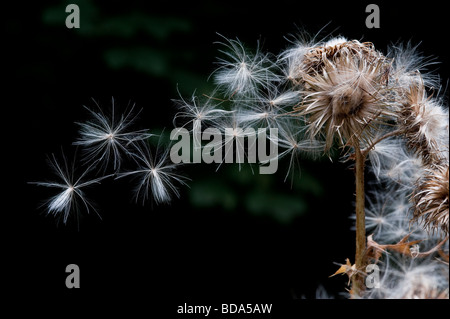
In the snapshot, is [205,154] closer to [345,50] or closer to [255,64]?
[255,64]

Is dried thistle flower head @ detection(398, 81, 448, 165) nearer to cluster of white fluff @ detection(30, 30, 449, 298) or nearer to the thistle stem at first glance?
cluster of white fluff @ detection(30, 30, 449, 298)

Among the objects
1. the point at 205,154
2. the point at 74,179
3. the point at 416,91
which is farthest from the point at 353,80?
the point at 74,179

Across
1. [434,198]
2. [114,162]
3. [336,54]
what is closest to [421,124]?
[434,198]

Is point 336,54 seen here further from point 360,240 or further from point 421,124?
point 360,240

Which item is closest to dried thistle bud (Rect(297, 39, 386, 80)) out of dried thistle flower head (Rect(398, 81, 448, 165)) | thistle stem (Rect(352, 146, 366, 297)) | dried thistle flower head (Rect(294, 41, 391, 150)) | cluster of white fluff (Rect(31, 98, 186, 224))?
dried thistle flower head (Rect(294, 41, 391, 150))

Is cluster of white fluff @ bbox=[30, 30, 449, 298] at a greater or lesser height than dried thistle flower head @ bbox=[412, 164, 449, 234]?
greater

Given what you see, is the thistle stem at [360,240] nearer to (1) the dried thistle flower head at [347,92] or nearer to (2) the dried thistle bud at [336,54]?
(1) the dried thistle flower head at [347,92]

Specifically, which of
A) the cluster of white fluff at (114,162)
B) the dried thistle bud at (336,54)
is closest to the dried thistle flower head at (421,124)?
the dried thistle bud at (336,54)
